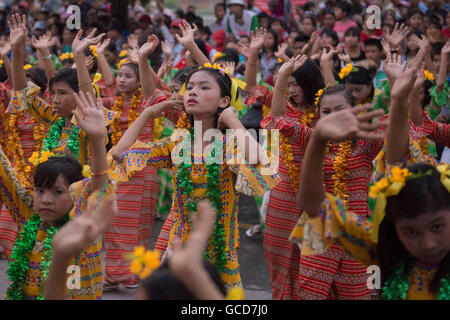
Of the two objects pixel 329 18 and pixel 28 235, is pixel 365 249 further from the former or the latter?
pixel 329 18

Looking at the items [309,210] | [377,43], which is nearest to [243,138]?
[309,210]

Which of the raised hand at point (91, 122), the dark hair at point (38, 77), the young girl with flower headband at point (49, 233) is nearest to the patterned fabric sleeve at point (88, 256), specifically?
the young girl with flower headband at point (49, 233)

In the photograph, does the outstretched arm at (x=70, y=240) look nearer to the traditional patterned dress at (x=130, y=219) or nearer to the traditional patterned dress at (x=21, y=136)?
the traditional patterned dress at (x=130, y=219)

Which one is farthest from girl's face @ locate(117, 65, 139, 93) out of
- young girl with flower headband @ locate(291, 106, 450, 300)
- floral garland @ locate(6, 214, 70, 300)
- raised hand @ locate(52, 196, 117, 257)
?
raised hand @ locate(52, 196, 117, 257)

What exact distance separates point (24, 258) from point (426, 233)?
6.79ft

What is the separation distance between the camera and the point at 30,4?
52.4ft

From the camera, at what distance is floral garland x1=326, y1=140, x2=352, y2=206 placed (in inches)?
171

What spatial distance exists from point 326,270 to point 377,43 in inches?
188

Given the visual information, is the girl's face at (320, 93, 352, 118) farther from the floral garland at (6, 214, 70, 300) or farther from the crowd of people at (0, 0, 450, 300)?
the floral garland at (6, 214, 70, 300)

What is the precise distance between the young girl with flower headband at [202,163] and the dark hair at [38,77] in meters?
2.78

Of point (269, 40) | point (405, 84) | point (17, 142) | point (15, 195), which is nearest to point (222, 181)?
point (15, 195)

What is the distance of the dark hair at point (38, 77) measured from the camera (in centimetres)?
641

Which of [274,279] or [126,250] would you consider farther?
[126,250]

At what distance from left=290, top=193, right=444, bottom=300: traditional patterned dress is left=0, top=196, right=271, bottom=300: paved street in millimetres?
2575
